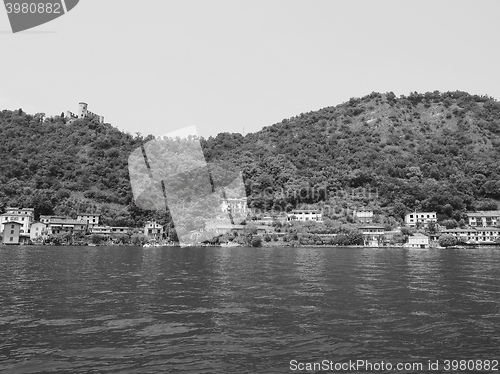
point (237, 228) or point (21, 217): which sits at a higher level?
point (21, 217)

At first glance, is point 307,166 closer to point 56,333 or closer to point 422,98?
point 422,98

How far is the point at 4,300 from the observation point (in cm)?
1739

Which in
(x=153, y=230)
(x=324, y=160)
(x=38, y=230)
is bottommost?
(x=153, y=230)

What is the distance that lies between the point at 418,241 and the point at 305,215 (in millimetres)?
27272

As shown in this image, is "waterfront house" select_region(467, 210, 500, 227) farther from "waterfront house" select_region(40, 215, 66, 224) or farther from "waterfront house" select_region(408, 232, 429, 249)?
"waterfront house" select_region(40, 215, 66, 224)

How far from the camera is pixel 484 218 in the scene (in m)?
99.4

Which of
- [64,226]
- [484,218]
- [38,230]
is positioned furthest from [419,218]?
[38,230]

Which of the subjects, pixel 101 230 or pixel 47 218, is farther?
pixel 47 218

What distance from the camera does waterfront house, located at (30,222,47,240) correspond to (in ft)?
297

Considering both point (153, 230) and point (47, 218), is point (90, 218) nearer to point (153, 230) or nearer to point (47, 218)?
point (47, 218)

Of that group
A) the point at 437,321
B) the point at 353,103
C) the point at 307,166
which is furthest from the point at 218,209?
the point at 437,321

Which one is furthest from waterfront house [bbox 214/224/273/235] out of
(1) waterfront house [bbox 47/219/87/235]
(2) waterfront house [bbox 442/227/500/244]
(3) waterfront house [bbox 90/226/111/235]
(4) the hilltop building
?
(4) the hilltop building

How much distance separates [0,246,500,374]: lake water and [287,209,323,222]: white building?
76737 millimetres

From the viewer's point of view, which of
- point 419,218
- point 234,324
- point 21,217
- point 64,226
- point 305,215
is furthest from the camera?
point 305,215
